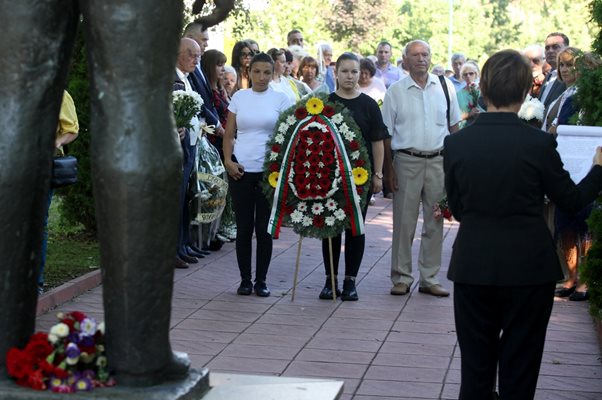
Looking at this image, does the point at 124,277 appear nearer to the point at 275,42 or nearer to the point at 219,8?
the point at 219,8

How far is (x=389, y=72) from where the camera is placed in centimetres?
2078

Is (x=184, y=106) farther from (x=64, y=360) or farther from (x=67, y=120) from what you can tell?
(x=64, y=360)

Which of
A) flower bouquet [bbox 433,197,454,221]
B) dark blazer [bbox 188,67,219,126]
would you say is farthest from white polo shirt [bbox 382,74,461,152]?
dark blazer [bbox 188,67,219,126]

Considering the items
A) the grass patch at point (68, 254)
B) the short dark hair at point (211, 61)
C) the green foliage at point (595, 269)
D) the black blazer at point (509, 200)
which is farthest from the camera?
the short dark hair at point (211, 61)

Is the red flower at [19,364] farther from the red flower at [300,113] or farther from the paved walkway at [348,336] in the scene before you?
the red flower at [300,113]

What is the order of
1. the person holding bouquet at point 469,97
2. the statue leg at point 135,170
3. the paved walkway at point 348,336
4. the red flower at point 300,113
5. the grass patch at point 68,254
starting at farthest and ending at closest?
1. the person holding bouquet at point 469,97
2. the grass patch at point 68,254
3. the red flower at point 300,113
4. the paved walkway at point 348,336
5. the statue leg at point 135,170

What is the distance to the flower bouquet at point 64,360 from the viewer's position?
379 centimetres

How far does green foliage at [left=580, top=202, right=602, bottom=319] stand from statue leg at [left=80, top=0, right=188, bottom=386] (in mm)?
3385

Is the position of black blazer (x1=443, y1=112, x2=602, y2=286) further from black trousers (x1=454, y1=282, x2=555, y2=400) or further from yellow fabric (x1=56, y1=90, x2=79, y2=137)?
yellow fabric (x1=56, y1=90, x2=79, y2=137)

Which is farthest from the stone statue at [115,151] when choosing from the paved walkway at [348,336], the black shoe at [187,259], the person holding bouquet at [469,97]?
the black shoe at [187,259]

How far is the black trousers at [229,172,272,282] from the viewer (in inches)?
395

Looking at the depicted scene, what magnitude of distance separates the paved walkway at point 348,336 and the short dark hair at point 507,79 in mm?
1962

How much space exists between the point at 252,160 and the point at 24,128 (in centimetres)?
621

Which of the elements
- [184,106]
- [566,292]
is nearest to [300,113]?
[184,106]
